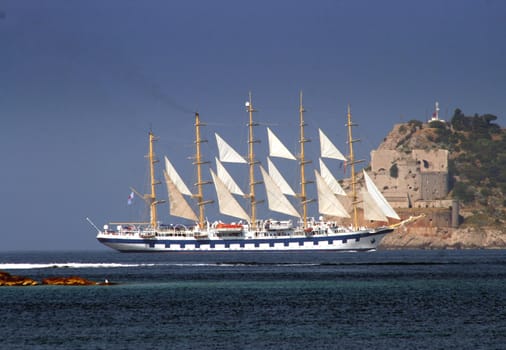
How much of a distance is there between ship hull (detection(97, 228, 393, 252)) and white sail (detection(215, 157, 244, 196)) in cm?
622

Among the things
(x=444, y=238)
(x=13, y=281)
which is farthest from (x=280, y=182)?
(x=13, y=281)

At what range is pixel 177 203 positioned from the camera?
13862cm

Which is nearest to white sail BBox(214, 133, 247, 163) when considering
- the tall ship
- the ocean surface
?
the tall ship

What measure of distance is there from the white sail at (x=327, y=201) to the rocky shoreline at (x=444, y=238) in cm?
5126

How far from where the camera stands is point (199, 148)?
5787 inches

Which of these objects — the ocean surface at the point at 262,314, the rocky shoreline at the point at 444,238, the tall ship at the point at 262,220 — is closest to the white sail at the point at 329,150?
the tall ship at the point at 262,220

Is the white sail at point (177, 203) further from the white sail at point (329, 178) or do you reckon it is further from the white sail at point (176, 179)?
the white sail at point (329, 178)

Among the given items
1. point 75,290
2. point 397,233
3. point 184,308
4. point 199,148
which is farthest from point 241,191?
point 184,308

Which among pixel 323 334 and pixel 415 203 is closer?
pixel 323 334

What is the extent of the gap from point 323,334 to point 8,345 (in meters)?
10.7

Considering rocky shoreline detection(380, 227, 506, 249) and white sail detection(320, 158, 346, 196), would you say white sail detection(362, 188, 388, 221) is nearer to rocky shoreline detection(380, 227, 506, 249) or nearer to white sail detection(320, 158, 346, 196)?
white sail detection(320, 158, 346, 196)

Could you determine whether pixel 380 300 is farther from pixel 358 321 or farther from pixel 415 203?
pixel 415 203

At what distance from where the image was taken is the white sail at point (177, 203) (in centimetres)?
13825

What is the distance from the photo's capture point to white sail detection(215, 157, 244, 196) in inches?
5472
